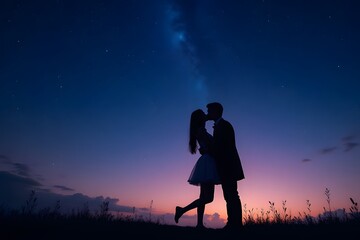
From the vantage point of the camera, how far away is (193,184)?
272 inches

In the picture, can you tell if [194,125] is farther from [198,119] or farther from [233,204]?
[233,204]

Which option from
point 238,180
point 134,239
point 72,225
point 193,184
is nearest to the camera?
point 134,239

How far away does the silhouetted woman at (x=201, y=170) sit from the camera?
6.55m

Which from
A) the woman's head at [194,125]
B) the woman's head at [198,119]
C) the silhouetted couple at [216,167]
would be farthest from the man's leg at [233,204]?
the woman's head at [198,119]

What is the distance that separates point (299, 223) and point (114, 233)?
460 cm

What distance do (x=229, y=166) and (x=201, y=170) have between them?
25.7 inches

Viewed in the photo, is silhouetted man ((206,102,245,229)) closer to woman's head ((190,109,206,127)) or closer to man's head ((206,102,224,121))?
man's head ((206,102,224,121))

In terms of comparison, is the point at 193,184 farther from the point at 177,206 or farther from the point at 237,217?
the point at 237,217

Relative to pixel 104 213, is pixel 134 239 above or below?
below

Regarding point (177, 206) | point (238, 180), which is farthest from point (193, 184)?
point (238, 180)

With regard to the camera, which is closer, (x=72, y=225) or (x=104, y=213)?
(x=72, y=225)

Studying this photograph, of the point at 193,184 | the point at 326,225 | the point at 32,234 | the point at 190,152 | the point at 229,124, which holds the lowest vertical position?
the point at 32,234

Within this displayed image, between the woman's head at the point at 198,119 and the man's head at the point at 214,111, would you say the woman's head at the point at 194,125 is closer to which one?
the woman's head at the point at 198,119

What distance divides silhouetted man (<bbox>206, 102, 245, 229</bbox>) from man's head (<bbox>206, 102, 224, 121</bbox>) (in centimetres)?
13
